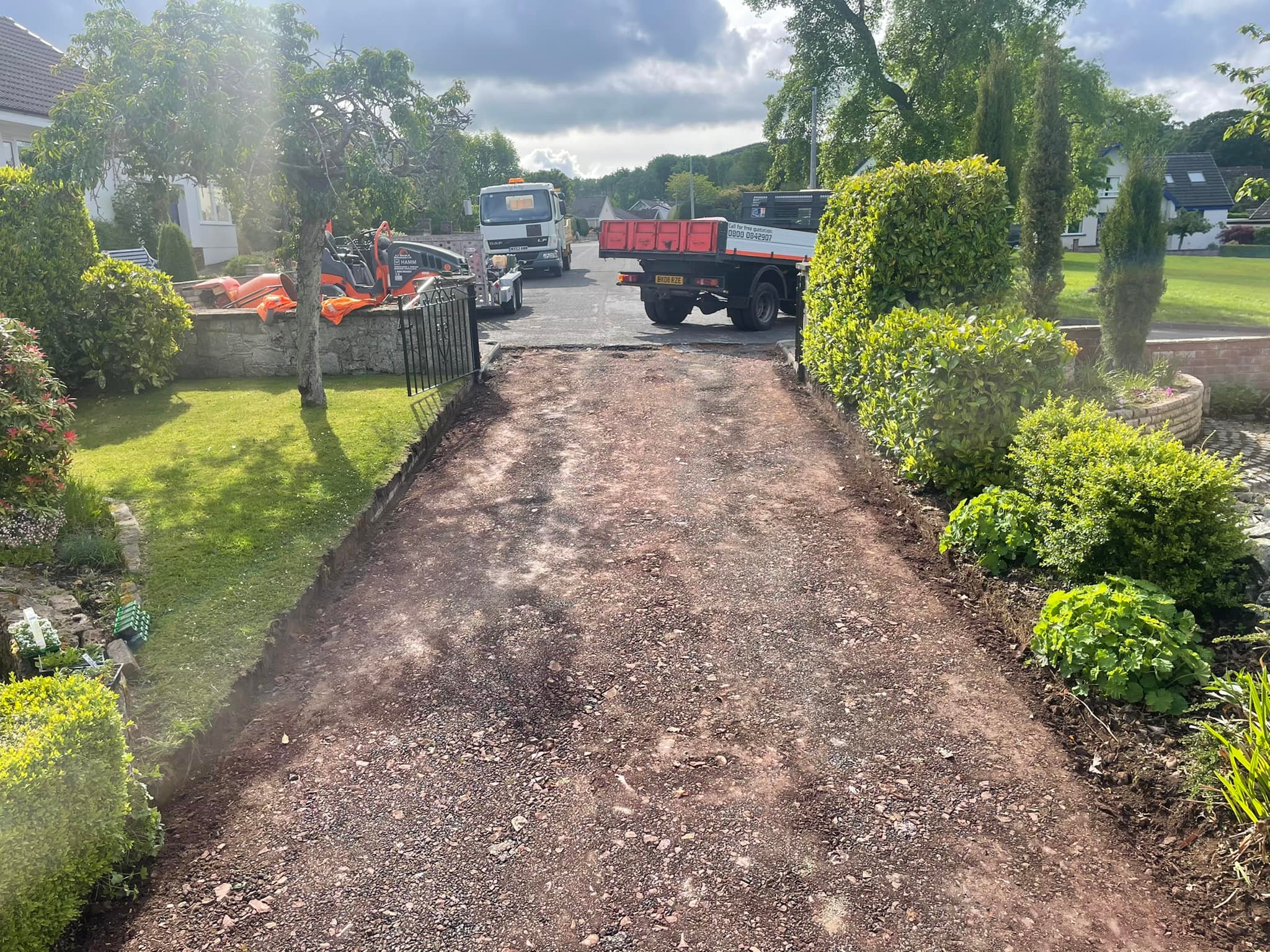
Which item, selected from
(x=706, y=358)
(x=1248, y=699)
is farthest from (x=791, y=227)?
(x=1248, y=699)

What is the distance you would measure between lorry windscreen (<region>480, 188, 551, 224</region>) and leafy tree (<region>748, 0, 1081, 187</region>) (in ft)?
29.7

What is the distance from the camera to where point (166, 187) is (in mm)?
9227

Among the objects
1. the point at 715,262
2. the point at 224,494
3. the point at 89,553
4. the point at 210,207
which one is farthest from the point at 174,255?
the point at 89,553

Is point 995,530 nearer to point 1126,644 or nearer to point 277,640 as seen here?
point 1126,644

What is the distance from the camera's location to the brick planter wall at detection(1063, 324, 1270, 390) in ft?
34.2

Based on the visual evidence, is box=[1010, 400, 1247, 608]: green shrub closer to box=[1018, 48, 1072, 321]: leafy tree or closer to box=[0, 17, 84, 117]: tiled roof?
box=[1018, 48, 1072, 321]: leafy tree

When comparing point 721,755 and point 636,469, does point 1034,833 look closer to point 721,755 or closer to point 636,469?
point 721,755

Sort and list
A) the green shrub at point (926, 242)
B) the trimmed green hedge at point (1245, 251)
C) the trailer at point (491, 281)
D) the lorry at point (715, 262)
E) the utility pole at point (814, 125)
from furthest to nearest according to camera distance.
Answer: the trimmed green hedge at point (1245, 251) → the utility pole at point (814, 125) → the trailer at point (491, 281) → the lorry at point (715, 262) → the green shrub at point (926, 242)

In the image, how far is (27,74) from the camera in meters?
21.8

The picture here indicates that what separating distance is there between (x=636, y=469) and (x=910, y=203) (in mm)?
3657

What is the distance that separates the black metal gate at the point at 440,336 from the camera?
34.3ft

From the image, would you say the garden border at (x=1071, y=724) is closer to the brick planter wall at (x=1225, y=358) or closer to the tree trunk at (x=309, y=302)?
the brick planter wall at (x=1225, y=358)

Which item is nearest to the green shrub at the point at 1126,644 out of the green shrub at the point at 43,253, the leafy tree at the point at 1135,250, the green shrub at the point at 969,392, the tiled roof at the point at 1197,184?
the green shrub at the point at 969,392

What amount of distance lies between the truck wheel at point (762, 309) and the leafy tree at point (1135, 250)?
21.6 ft
